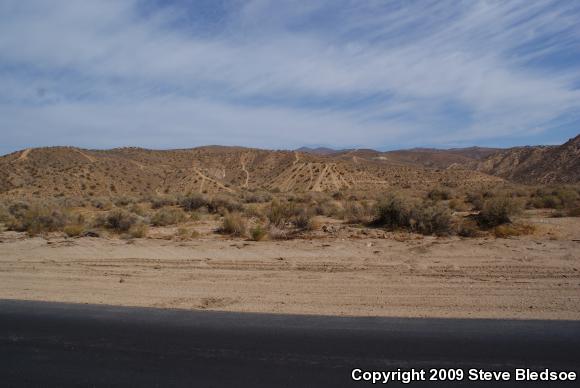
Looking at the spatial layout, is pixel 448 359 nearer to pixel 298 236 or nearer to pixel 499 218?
pixel 298 236

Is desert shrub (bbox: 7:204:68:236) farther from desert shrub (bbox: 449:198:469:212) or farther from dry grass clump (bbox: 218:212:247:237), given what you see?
desert shrub (bbox: 449:198:469:212)

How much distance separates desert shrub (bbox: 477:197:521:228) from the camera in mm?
20500

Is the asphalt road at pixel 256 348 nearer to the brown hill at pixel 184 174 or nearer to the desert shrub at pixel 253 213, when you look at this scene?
the desert shrub at pixel 253 213

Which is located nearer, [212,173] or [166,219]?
[166,219]

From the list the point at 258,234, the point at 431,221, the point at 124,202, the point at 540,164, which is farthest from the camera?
the point at 540,164

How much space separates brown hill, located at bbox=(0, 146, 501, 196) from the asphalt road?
176 feet

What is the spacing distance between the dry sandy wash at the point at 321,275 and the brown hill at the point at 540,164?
6736 centimetres

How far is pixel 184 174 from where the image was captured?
75.2 meters

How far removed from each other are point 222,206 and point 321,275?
20.7 metres

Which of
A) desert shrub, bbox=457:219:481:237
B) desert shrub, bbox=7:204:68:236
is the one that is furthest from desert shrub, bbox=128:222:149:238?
desert shrub, bbox=457:219:481:237

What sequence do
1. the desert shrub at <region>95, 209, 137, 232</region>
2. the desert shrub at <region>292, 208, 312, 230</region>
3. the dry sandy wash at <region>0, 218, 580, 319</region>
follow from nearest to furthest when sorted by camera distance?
the dry sandy wash at <region>0, 218, 580, 319</region> < the desert shrub at <region>292, 208, 312, 230</region> < the desert shrub at <region>95, 209, 137, 232</region>

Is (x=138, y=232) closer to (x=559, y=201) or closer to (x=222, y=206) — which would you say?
(x=222, y=206)

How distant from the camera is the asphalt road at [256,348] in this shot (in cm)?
643

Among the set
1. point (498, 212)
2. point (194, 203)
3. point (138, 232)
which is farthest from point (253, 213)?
point (498, 212)
